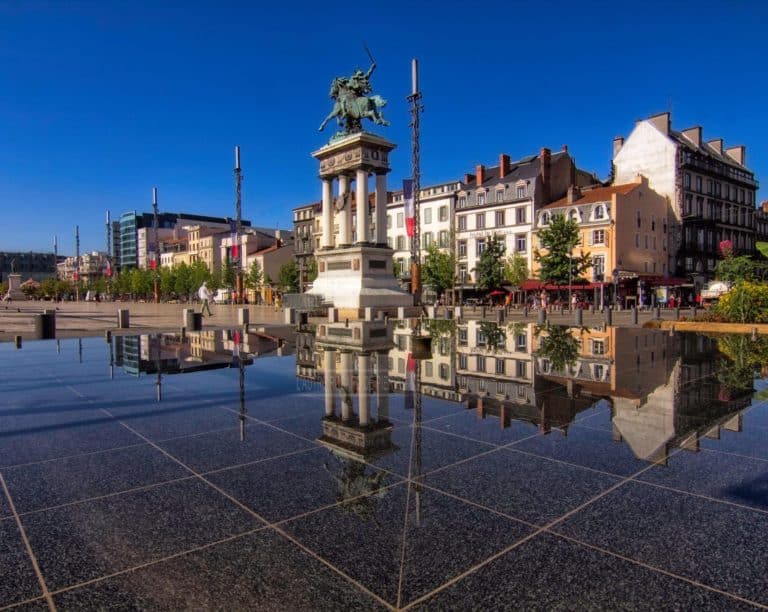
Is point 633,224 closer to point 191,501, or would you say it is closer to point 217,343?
point 217,343

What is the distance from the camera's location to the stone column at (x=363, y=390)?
24.0 ft

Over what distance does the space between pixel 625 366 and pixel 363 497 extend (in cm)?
943

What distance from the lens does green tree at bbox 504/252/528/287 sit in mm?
61675

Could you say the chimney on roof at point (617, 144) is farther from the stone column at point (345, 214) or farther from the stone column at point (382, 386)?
the stone column at point (382, 386)

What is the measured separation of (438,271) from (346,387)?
173 feet

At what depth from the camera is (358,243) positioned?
32.2 meters

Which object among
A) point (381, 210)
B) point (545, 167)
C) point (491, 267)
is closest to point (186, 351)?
point (381, 210)

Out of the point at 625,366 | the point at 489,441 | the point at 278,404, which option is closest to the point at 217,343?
the point at 278,404

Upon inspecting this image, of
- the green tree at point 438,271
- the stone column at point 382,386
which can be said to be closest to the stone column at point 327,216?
the stone column at point 382,386

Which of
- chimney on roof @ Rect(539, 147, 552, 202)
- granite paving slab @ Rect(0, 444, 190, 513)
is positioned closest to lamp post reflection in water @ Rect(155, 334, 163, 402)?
granite paving slab @ Rect(0, 444, 190, 513)

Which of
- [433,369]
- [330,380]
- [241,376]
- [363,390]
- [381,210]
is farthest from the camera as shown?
[381,210]

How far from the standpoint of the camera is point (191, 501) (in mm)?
4512

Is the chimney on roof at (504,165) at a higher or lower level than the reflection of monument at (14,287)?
higher

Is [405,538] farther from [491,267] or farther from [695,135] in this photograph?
[695,135]
